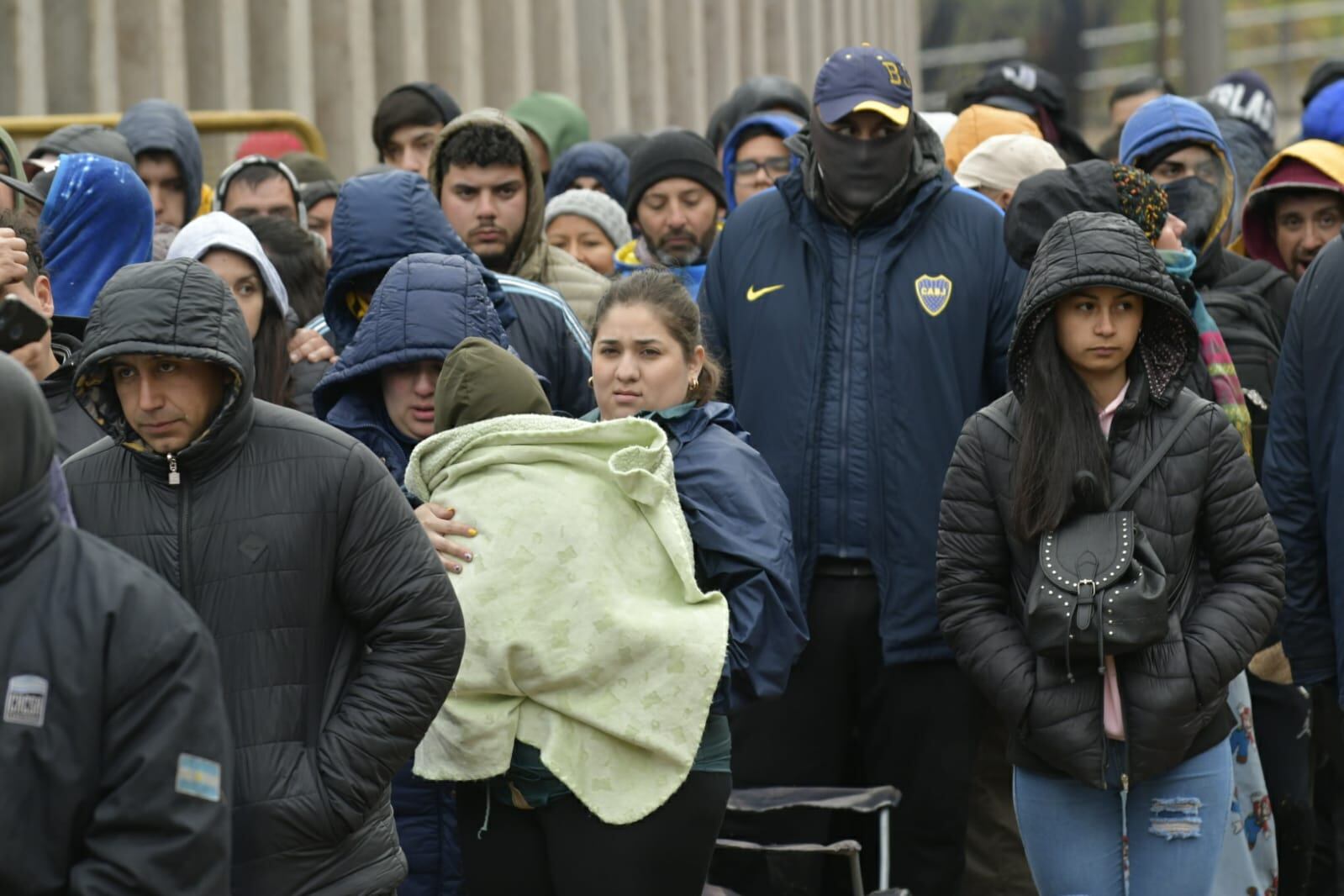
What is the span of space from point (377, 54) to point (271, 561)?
1088 cm

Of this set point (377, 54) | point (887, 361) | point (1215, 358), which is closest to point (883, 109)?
point (887, 361)

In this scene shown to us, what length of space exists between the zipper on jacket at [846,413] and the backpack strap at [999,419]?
0.77 m

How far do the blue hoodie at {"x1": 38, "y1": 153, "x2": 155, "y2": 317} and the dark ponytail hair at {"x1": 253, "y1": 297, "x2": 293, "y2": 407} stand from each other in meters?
0.39

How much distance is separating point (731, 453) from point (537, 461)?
0.50 m

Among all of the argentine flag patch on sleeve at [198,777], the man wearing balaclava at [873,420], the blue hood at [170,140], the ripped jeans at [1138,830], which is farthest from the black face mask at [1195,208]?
the argentine flag patch on sleeve at [198,777]

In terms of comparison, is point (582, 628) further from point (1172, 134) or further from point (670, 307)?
point (1172, 134)

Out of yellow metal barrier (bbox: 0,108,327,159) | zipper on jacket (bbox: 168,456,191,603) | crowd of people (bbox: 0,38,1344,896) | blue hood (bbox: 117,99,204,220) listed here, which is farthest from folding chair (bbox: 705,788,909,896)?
yellow metal barrier (bbox: 0,108,327,159)

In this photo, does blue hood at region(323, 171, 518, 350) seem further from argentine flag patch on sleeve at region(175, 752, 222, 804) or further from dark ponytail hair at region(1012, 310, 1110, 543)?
argentine flag patch on sleeve at region(175, 752, 222, 804)

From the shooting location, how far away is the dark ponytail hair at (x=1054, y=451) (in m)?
4.54

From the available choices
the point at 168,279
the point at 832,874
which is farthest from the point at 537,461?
the point at 832,874

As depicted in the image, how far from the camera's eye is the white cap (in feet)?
22.2

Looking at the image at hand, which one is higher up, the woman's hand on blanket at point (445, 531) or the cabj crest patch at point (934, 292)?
the cabj crest patch at point (934, 292)

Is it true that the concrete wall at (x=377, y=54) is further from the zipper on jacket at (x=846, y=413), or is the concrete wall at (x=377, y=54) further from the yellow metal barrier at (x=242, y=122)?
the zipper on jacket at (x=846, y=413)

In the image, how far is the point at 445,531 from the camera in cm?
426
